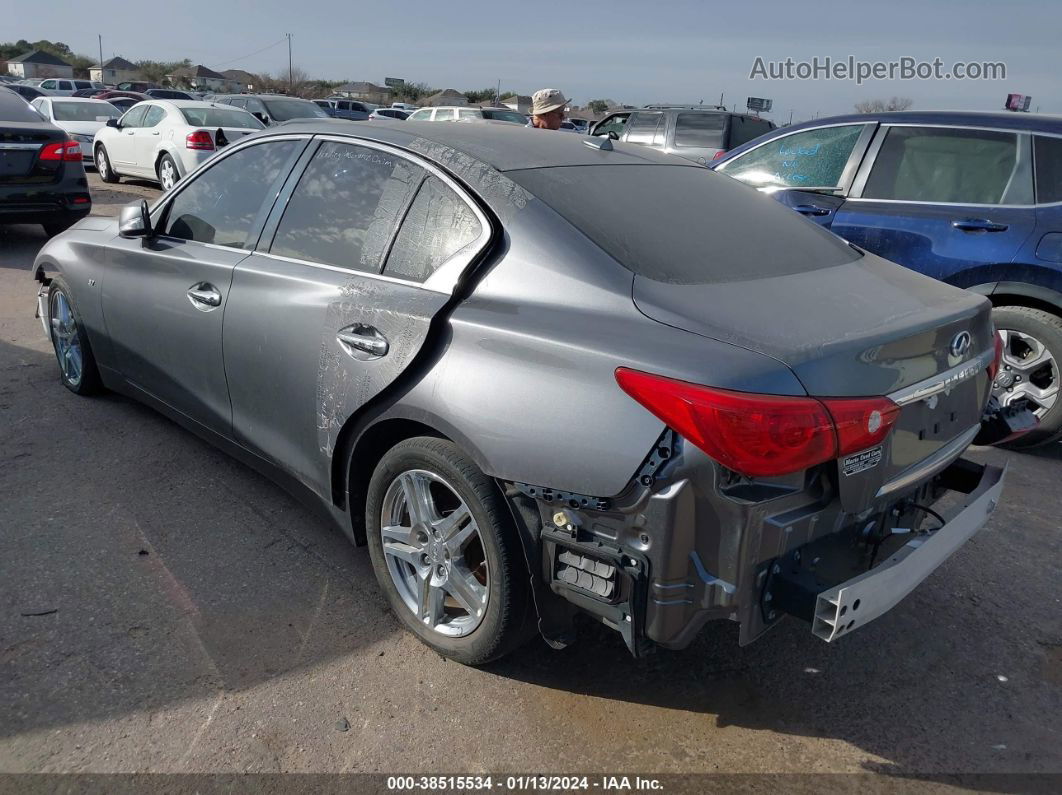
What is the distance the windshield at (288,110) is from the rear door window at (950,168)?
1394cm

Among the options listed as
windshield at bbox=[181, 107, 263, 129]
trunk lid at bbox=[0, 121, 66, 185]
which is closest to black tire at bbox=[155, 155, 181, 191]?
windshield at bbox=[181, 107, 263, 129]

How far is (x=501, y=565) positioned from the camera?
95.2 inches

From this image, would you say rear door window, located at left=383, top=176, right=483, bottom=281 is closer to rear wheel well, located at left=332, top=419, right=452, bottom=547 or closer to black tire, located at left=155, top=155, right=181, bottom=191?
rear wheel well, located at left=332, top=419, right=452, bottom=547

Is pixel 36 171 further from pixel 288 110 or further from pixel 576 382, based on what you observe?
pixel 288 110

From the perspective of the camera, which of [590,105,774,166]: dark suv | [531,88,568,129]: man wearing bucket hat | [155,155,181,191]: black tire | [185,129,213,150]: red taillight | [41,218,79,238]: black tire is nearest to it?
[531,88,568,129]: man wearing bucket hat

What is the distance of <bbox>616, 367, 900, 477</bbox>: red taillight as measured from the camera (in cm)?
200

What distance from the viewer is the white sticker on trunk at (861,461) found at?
84.1 inches

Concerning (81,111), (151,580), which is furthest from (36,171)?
(81,111)

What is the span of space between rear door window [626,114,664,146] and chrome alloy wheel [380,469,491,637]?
34.7 ft

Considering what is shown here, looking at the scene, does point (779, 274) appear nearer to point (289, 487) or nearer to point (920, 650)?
point (920, 650)

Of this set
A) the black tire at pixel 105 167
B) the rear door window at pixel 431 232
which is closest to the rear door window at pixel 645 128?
the black tire at pixel 105 167

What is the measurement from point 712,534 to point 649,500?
18 centimetres

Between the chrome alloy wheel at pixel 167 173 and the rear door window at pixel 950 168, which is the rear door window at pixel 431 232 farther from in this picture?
the chrome alloy wheel at pixel 167 173

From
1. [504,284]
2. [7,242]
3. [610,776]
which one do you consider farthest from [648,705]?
[7,242]
